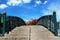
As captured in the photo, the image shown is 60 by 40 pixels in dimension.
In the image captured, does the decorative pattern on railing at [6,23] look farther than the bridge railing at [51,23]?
Yes

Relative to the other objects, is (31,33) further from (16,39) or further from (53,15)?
(53,15)

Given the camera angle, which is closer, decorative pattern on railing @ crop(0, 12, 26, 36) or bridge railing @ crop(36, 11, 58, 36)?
bridge railing @ crop(36, 11, 58, 36)

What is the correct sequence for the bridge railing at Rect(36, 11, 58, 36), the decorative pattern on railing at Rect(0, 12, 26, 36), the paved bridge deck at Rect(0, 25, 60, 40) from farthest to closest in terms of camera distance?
1. the decorative pattern on railing at Rect(0, 12, 26, 36)
2. the bridge railing at Rect(36, 11, 58, 36)
3. the paved bridge deck at Rect(0, 25, 60, 40)

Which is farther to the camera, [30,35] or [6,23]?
[6,23]

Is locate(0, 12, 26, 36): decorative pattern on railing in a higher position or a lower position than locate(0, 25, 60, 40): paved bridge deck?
higher

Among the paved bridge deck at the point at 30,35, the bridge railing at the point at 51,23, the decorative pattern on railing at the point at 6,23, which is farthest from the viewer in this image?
the decorative pattern on railing at the point at 6,23

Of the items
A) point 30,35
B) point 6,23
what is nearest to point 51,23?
point 30,35

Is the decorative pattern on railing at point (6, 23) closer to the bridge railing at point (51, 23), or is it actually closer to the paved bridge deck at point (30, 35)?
the paved bridge deck at point (30, 35)

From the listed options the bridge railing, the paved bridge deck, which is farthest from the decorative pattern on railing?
the bridge railing

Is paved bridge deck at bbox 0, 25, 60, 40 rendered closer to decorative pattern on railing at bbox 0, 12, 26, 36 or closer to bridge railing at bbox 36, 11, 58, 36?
bridge railing at bbox 36, 11, 58, 36

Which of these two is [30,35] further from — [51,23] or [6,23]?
[6,23]

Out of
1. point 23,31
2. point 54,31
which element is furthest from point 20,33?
point 54,31

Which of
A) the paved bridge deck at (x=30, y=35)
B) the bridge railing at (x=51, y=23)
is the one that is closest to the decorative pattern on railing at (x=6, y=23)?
the paved bridge deck at (x=30, y=35)

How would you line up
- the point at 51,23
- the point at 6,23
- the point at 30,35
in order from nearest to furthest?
the point at 30,35 → the point at 51,23 → the point at 6,23
